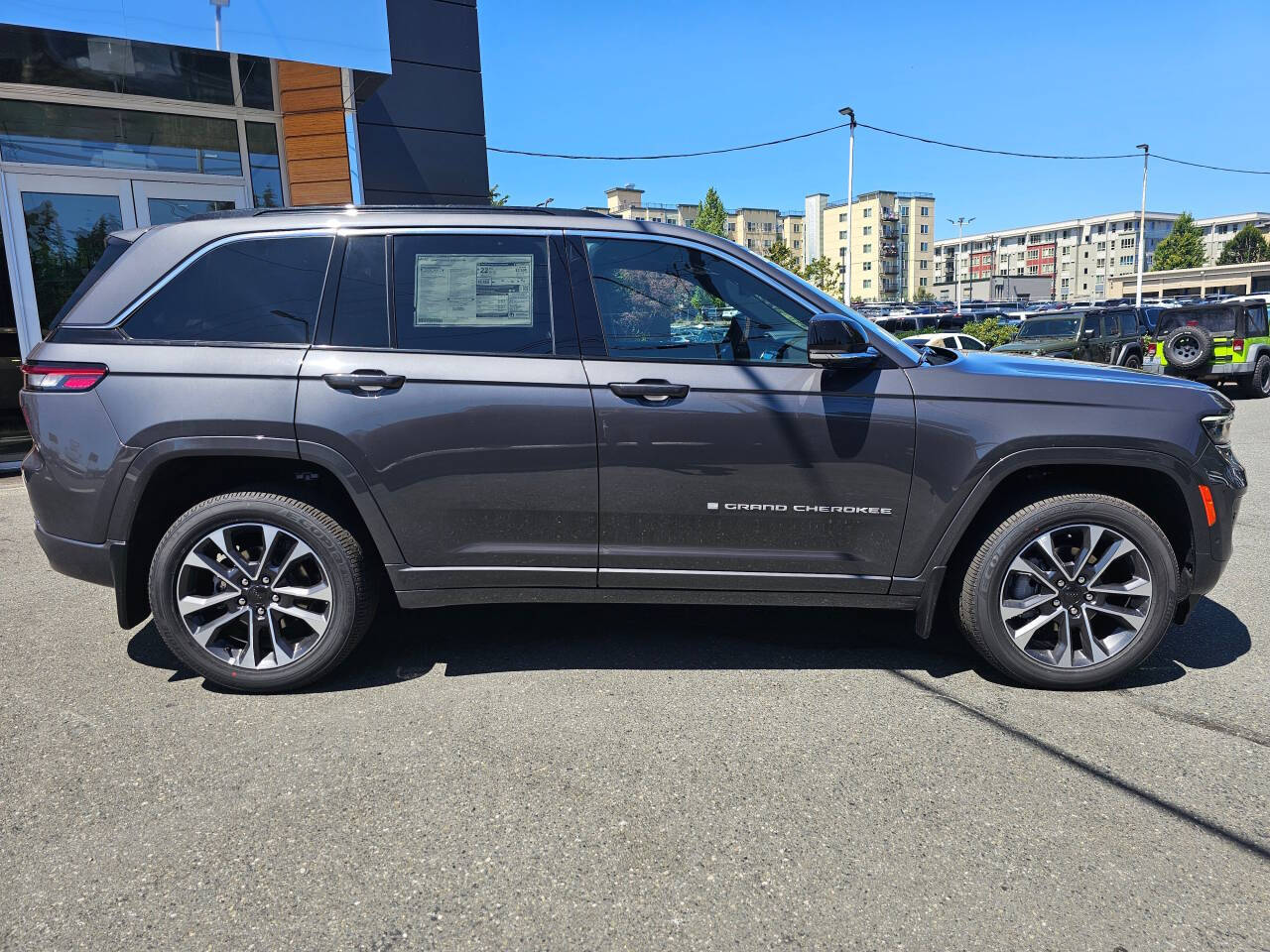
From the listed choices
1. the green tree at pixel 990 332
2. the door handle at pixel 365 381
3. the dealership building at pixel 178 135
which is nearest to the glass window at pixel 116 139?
the dealership building at pixel 178 135

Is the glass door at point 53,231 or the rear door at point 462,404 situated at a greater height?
the glass door at point 53,231

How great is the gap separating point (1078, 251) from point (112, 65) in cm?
13660

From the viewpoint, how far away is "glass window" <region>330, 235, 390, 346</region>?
11.1ft

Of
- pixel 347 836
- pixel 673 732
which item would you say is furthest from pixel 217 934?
pixel 673 732

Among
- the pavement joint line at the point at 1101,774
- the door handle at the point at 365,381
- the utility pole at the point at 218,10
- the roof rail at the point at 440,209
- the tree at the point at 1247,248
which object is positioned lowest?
the pavement joint line at the point at 1101,774

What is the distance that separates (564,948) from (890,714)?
1.68m

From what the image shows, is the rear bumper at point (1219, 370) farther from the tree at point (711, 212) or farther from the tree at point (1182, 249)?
the tree at point (1182, 249)

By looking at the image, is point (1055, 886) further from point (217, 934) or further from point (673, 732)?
point (217, 934)

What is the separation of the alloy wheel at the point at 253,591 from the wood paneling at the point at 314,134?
25.0ft

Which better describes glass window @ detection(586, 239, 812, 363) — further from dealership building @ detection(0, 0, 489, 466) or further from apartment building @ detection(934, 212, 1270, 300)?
apartment building @ detection(934, 212, 1270, 300)

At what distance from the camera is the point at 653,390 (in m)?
3.29

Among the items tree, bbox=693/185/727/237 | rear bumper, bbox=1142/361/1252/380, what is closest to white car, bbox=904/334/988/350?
rear bumper, bbox=1142/361/1252/380

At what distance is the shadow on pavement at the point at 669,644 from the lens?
3752 mm

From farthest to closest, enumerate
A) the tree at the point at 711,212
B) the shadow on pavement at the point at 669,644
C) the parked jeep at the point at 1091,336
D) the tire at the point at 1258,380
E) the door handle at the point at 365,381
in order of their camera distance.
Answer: the tree at the point at 711,212
the parked jeep at the point at 1091,336
the tire at the point at 1258,380
the shadow on pavement at the point at 669,644
the door handle at the point at 365,381
